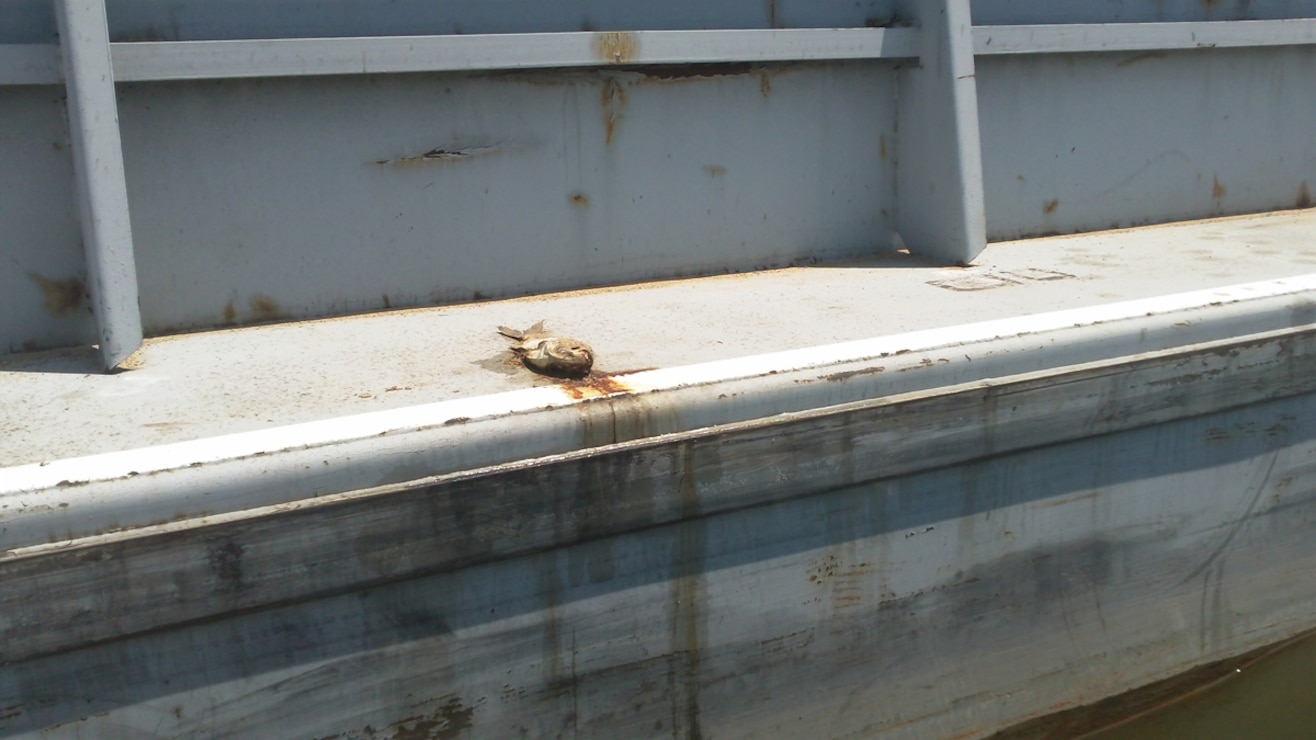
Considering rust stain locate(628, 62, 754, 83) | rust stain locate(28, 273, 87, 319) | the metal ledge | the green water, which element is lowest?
the green water

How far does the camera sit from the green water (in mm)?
3254

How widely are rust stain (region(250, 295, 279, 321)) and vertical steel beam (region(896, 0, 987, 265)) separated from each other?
2.21 m

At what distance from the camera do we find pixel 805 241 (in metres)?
3.87

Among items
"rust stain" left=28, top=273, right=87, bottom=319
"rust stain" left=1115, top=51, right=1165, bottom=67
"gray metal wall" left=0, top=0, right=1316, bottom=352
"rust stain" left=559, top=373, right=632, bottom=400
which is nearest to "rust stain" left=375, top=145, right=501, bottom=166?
"gray metal wall" left=0, top=0, right=1316, bottom=352

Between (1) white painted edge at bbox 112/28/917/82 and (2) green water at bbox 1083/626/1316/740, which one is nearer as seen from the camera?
(1) white painted edge at bbox 112/28/917/82

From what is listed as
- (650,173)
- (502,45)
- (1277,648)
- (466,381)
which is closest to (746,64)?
(650,173)

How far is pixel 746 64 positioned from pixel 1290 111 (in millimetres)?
2736

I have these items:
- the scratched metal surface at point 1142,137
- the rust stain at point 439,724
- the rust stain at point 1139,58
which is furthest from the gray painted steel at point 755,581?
the rust stain at point 1139,58

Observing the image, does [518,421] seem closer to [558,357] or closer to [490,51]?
[558,357]

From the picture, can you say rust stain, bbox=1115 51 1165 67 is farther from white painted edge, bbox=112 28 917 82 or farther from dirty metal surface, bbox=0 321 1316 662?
dirty metal surface, bbox=0 321 1316 662

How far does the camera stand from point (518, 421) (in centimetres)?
230

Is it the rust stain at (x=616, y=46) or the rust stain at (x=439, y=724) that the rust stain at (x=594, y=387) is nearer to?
the rust stain at (x=439, y=724)

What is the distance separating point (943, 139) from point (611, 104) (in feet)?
3.82

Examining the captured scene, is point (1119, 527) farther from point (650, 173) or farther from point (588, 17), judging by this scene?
point (588, 17)
